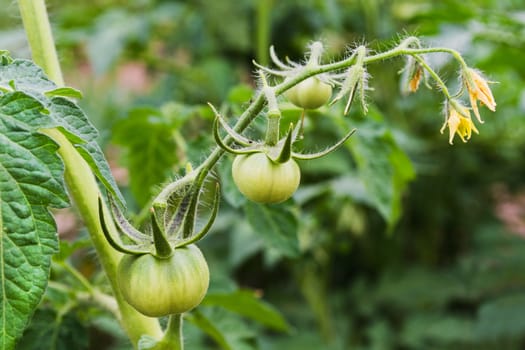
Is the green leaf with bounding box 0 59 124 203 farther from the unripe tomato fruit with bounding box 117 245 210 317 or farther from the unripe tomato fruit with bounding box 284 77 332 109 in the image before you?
the unripe tomato fruit with bounding box 284 77 332 109

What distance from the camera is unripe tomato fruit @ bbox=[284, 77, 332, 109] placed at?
0.78 metres

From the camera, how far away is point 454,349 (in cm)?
221

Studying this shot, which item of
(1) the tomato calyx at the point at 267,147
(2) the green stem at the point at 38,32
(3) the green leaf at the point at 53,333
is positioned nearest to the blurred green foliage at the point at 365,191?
(3) the green leaf at the point at 53,333

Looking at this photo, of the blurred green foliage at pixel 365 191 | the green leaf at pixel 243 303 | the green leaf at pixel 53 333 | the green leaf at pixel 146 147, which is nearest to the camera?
the green leaf at pixel 53 333

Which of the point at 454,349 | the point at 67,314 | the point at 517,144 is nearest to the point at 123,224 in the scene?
the point at 67,314

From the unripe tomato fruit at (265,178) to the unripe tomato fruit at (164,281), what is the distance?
83 millimetres

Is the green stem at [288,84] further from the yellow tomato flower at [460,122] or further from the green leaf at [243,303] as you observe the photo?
the green leaf at [243,303]

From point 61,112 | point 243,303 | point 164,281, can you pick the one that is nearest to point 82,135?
point 61,112

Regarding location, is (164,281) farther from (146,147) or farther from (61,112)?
(146,147)

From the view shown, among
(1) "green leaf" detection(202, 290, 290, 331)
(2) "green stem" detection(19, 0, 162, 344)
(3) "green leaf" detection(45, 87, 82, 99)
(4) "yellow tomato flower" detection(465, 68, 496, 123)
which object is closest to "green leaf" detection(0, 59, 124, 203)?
(3) "green leaf" detection(45, 87, 82, 99)

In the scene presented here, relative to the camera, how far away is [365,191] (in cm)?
174

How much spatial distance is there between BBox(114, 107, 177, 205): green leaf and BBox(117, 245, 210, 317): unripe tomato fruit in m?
0.55

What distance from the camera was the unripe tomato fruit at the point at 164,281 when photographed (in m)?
0.66

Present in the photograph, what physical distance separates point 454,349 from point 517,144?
28.6 inches
